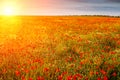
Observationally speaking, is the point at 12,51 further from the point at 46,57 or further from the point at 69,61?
the point at 69,61

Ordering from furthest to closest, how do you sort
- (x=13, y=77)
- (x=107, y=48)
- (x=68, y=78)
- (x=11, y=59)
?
(x=107, y=48) → (x=11, y=59) → (x=13, y=77) → (x=68, y=78)

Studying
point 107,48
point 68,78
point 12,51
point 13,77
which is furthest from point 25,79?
point 107,48

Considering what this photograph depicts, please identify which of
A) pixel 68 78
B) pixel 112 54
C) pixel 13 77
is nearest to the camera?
pixel 68 78

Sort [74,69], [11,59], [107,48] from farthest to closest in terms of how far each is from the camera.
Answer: [107,48] → [11,59] → [74,69]

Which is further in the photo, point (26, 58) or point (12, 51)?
point (12, 51)

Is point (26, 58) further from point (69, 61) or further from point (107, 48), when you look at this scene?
point (107, 48)

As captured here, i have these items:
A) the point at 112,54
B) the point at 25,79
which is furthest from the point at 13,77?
the point at 112,54

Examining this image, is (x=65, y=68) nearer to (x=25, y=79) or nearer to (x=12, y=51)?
(x=25, y=79)

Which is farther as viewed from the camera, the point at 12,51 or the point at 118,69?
the point at 12,51

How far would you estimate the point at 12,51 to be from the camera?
923 cm

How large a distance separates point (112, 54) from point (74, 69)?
247cm

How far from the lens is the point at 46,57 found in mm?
8336

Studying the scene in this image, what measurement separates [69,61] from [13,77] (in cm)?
232

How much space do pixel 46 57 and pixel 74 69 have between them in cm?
174
